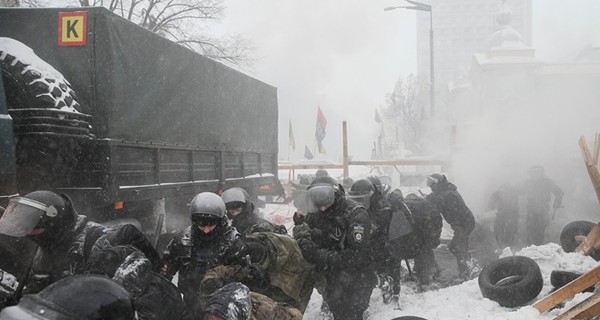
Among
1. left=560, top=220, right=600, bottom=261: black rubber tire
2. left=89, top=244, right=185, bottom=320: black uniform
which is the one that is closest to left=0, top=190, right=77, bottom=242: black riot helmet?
left=89, top=244, right=185, bottom=320: black uniform

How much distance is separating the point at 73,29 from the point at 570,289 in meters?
5.71

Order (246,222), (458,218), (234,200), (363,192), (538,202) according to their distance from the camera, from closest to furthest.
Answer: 1. (234,200)
2. (246,222)
3. (363,192)
4. (458,218)
5. (538,202)

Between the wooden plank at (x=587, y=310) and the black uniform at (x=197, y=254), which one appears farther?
the wooden plank at (x=587, y=310)

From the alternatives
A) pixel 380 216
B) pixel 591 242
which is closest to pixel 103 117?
pixel 380 216

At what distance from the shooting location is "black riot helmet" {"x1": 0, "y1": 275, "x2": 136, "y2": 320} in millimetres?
1685

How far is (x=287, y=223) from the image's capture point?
1238 centimetres

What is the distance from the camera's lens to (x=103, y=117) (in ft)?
17.4

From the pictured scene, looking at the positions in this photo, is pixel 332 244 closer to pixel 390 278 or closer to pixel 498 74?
pixel 390 278

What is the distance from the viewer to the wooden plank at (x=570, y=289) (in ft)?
14.5

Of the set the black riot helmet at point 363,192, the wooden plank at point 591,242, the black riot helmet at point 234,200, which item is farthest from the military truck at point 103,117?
the wooden plank at point 591,242

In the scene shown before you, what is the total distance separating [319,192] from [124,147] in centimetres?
239

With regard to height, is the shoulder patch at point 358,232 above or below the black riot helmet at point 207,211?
below

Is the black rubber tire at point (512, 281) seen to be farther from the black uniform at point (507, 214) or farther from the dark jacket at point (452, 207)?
the black uniform at point (507, 214)

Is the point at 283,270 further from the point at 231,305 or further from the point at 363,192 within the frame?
the point at 363,192
